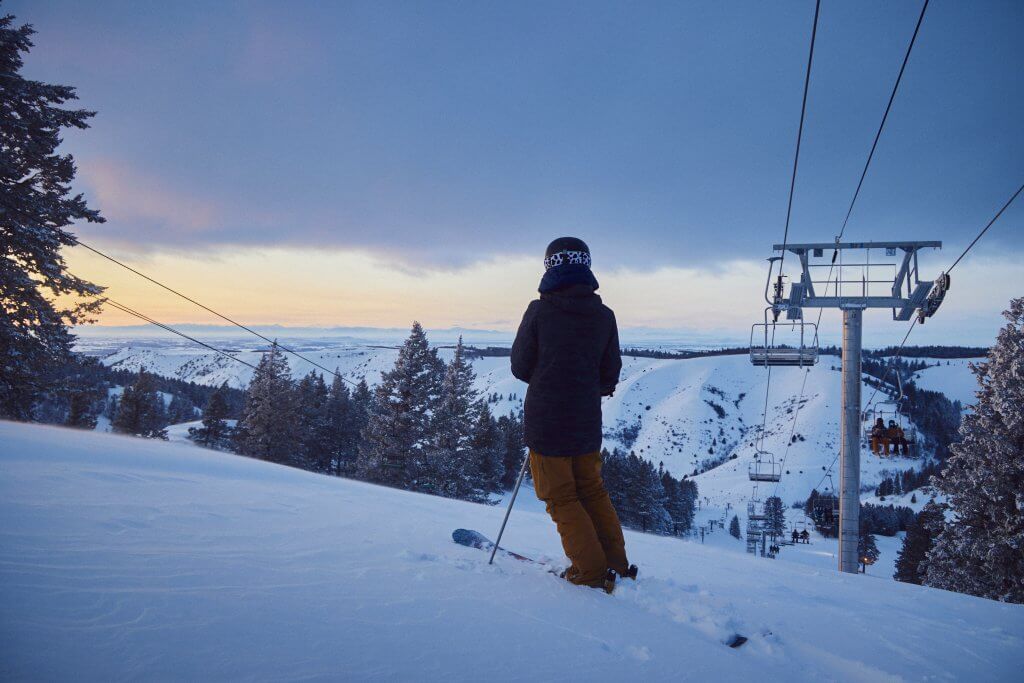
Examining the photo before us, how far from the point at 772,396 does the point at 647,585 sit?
223 meters

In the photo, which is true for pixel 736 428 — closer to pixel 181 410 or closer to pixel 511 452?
pixel 511 452

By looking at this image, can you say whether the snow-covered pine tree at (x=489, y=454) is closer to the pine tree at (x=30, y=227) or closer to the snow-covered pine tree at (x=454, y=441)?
the snow-covered pine tree at (x=454, y=441)

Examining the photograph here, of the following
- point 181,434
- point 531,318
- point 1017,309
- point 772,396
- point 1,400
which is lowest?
point 181,434

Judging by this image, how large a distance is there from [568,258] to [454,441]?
2452 cm

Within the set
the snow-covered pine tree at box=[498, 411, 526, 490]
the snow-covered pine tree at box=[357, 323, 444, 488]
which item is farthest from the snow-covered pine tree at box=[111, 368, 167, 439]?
the snow-covered pine tree at box=[498, 411, 526, 490]

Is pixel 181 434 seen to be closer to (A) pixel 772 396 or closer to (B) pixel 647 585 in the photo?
(B) pixel 647 585

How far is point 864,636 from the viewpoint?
286 cm

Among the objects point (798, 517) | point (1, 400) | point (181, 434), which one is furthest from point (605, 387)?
point (798, 517)

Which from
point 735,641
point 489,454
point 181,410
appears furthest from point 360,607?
point 181,410

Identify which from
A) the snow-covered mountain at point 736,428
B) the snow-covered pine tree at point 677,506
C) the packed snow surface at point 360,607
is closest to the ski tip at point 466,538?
the packed snow surface at point 360,607

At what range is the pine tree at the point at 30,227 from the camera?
12031 millimetres

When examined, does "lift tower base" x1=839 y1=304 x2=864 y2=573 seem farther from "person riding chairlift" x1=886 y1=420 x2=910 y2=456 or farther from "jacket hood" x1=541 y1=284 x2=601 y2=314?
"jacket hood" x1=541 y1=284 x2=601 y2=314

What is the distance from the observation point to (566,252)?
11.3ft

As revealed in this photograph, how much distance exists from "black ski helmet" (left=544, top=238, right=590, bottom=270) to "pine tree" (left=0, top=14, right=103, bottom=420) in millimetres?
13968
